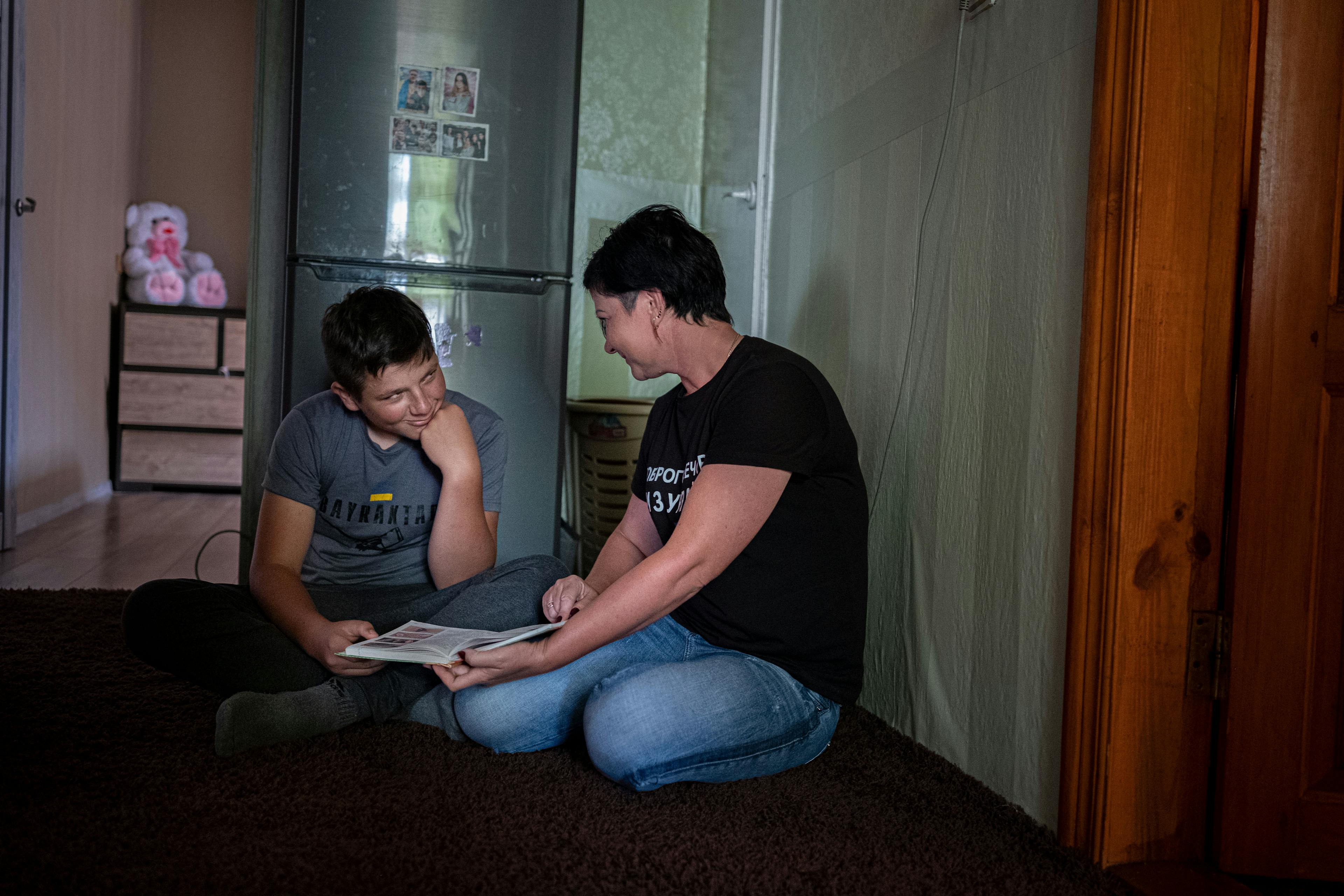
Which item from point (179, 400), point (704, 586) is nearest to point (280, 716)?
point (704, 586)

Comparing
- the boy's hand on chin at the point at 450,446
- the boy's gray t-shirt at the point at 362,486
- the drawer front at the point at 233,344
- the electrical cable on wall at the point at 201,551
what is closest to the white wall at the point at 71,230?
the drawer front at the point at 233,344

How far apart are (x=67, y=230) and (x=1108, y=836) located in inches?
163

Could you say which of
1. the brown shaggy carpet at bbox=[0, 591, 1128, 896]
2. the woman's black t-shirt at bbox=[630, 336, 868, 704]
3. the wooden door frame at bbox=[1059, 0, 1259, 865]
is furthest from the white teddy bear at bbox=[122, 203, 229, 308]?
the wooden door frame at bbox=[1059, 0, 1259, 865]

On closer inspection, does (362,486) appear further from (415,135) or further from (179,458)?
(179,458)

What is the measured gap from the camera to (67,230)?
3.81m

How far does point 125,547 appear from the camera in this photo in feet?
10.1

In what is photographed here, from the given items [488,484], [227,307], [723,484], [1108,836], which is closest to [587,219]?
[488,484]

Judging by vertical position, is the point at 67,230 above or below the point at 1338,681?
above

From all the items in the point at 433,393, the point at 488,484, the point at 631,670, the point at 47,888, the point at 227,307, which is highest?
the point at 227,307

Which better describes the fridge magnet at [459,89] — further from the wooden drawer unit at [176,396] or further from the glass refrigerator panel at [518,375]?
the wooden drawer unit at [176,396]

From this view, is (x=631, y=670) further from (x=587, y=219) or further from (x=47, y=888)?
(x=587, y=219)

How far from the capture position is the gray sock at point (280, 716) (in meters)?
1.31

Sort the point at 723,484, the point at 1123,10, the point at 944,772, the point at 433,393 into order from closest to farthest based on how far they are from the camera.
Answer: the point at 1123,10, the point at 723,484, the point at 944,772, the point at 433,393

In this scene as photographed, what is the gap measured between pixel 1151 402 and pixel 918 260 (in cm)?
52
